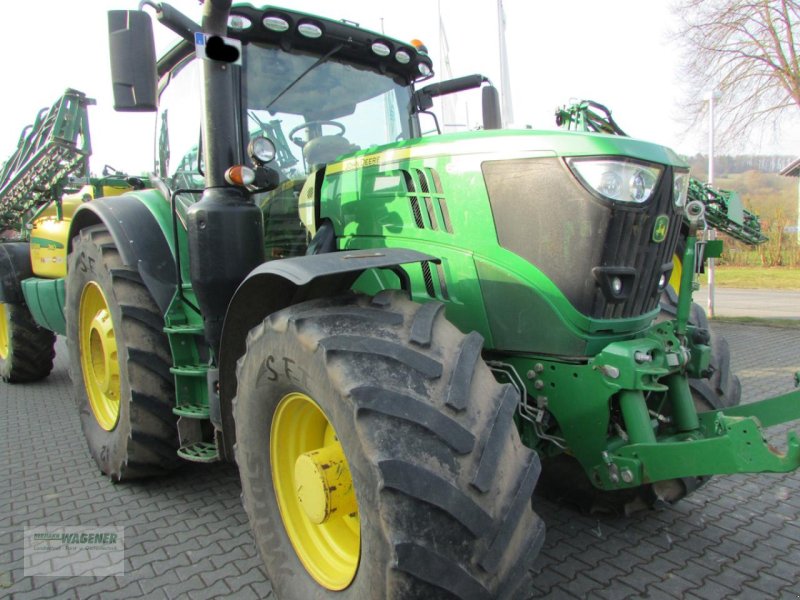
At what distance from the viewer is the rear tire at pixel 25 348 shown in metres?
6.01

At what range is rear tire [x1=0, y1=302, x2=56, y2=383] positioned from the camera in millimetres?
6008

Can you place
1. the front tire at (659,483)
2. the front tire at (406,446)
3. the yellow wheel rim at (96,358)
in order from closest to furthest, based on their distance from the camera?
1. the front tire at (406,446)
2. the front tire at (659,483)
3. the yellow wheel rim at (96,358)

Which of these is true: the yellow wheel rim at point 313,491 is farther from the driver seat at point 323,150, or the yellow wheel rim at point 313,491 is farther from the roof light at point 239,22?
the roof light at point 239,22

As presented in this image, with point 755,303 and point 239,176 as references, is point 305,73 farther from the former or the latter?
point 755,303

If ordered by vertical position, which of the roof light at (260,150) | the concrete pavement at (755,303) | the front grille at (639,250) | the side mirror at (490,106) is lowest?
the concrete pavement at (755,303)

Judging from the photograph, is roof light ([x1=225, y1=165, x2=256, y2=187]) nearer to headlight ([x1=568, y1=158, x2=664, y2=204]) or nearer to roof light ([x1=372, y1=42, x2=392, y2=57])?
roof light ([x1=372, y1=42, x2=392, y2=57])

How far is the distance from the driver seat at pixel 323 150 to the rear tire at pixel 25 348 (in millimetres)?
4413

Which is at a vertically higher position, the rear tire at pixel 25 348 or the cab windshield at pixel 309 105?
the cab windshield at pixel 309 105

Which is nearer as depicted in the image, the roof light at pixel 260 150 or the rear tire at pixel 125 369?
the roof light at pixel 260 150

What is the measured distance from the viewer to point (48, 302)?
5062 millimetres

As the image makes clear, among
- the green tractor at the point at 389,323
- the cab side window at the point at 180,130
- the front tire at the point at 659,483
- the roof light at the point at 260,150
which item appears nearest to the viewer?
the green tractor at the point at 389,323

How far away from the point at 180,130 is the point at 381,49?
1.30 metres

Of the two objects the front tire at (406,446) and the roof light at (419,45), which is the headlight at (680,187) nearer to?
the front tire at (406,446)

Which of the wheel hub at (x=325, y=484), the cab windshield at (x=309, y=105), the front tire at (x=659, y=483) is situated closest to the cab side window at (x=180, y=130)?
the cab windshield at (x=309, y=105)
